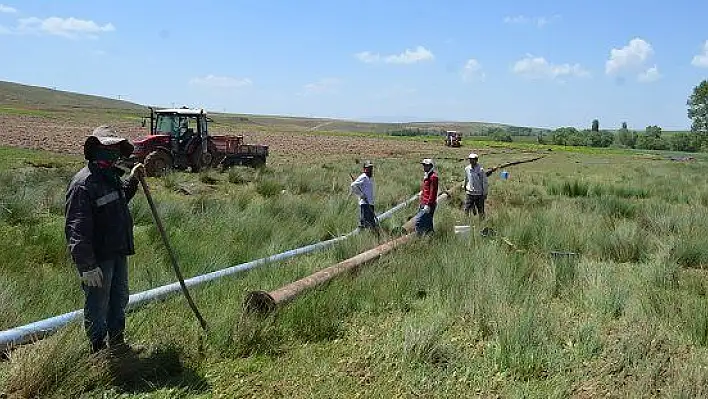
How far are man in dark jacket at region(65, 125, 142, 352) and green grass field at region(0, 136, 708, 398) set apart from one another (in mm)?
257

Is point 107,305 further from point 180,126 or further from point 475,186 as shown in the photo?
point 180,126

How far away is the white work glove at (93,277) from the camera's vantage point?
4.58 metres

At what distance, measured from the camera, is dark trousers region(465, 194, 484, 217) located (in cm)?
1441

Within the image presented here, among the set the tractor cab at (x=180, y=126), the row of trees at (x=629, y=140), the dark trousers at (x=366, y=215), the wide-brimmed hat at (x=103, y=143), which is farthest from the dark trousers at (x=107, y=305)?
the row of trees at (x=629, y=140)

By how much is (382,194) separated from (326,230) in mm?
6942

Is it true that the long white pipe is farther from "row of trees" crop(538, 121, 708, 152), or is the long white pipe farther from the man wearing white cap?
"row of trees" crop(538, 121, 708, 152)

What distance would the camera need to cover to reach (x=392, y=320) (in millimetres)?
6379

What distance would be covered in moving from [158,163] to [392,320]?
54.7 ft

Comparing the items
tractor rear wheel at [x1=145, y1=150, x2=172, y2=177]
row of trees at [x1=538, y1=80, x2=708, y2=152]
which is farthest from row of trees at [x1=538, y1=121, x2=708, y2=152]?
tractor rear wheel at [x1=145, y1=150, x2=172, y2=177]

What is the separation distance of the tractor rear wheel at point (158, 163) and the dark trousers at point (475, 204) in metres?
10.9

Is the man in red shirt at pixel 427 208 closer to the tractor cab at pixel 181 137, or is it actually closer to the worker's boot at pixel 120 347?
the worker's boot at pixel 120 347

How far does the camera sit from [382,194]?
18.4 m

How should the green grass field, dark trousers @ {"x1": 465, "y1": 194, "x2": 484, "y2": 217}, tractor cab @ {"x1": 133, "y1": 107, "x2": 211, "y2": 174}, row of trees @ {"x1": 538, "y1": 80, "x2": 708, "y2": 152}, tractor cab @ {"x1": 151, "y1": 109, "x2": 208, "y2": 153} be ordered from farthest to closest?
row of trees @ {"x1": 538, "y1": 80, "x2": 708, "y2": 152}, tractor cab @ {"x1": 151, "y1": 109, "x2": 208, "y2": 153}, tractor cab @ {"x1": 133, "y1": 107, "x2": 211, "y2": 174}, dark trousers @ {"x1": 465, "y1": 194, "x2": 484, "y2": 217}, the green grass field

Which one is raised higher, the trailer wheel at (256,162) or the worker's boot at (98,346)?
the trailer wheel at (256,162)
